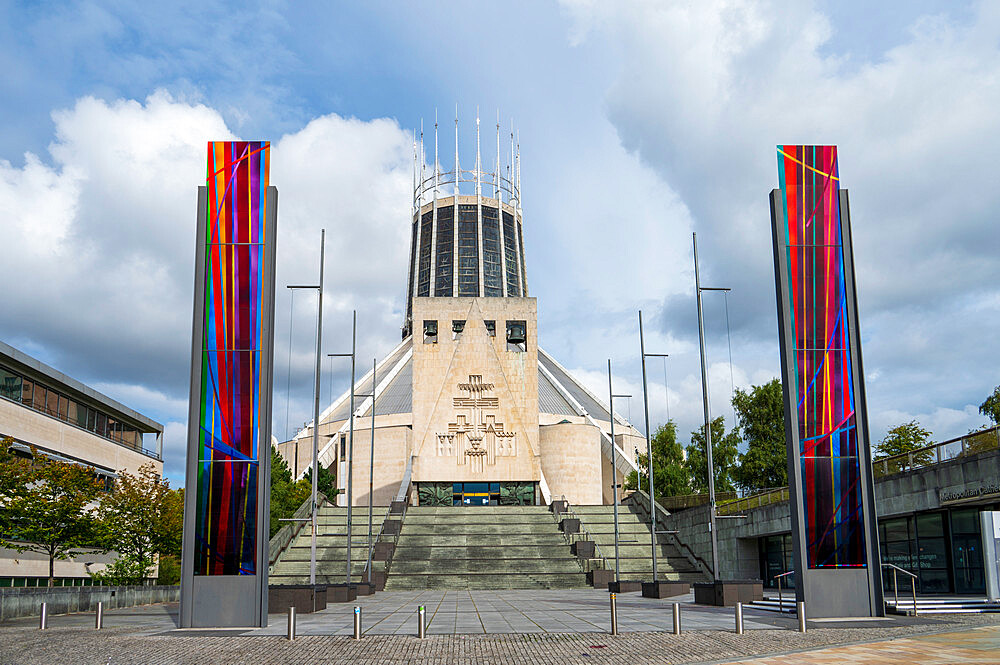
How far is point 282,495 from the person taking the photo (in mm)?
53812

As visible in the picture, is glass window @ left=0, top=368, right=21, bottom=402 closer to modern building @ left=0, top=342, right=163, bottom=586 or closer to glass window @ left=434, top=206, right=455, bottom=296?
modern building @ left=0, top=342, right=163, bottom=586

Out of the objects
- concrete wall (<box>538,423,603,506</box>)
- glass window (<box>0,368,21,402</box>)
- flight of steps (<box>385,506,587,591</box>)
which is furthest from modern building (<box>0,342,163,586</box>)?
concrete wall (<box>538,423,603,506</box>)

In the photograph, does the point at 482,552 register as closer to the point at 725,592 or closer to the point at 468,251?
the point at 725,592

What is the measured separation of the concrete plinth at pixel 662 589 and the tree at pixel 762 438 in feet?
93.1

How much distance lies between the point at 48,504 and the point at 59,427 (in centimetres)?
1471

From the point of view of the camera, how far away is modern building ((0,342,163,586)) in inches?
1430

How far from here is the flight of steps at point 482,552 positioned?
3572 cm

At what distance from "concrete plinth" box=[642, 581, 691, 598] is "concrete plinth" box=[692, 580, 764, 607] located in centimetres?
271

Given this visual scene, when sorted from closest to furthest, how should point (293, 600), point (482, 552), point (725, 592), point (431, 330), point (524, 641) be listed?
point (524, 641) → point (293, 600) → point (725, 592) → point (482, 552) → point (431, 330)

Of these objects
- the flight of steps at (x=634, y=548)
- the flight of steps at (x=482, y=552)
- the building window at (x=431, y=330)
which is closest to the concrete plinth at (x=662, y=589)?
the flight of steps at (x=482, y=552)

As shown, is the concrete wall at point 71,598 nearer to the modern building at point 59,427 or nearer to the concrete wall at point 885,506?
the modern building at point 59,427

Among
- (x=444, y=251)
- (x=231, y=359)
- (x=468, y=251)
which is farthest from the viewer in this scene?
(x=444, y=251)

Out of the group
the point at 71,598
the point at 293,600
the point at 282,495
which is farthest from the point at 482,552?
the point at 282,495

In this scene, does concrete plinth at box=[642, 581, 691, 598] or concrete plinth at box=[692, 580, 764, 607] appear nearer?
concrete plinth at box=[692, 580, 764, 607]
